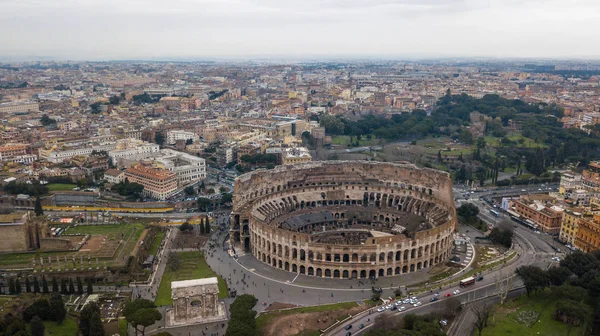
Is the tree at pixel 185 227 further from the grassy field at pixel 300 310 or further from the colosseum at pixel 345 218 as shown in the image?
the grassy field at pixel 300 310

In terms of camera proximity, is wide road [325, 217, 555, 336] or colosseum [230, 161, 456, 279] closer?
wide road [325, 217, 555, 336]

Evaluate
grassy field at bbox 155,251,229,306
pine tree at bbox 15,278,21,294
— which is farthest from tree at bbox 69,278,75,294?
grassy field at bbox 155,251,229,306

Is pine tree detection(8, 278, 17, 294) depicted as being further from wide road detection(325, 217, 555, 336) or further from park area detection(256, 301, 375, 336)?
wide road detection(325, 217, 555, 336)

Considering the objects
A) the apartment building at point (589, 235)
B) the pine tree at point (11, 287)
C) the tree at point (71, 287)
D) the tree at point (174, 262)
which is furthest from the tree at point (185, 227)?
the apartment building at point (589, 235)

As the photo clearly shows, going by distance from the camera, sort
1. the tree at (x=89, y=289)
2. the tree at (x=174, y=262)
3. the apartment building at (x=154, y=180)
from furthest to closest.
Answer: the apartment building at (x=154, y=180) < the tree at (x=174, y=262) < the tree at (x=89, y=289)

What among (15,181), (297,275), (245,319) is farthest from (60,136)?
(245,319)

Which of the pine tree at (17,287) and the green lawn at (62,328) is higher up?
the pine tree at (17,287)
